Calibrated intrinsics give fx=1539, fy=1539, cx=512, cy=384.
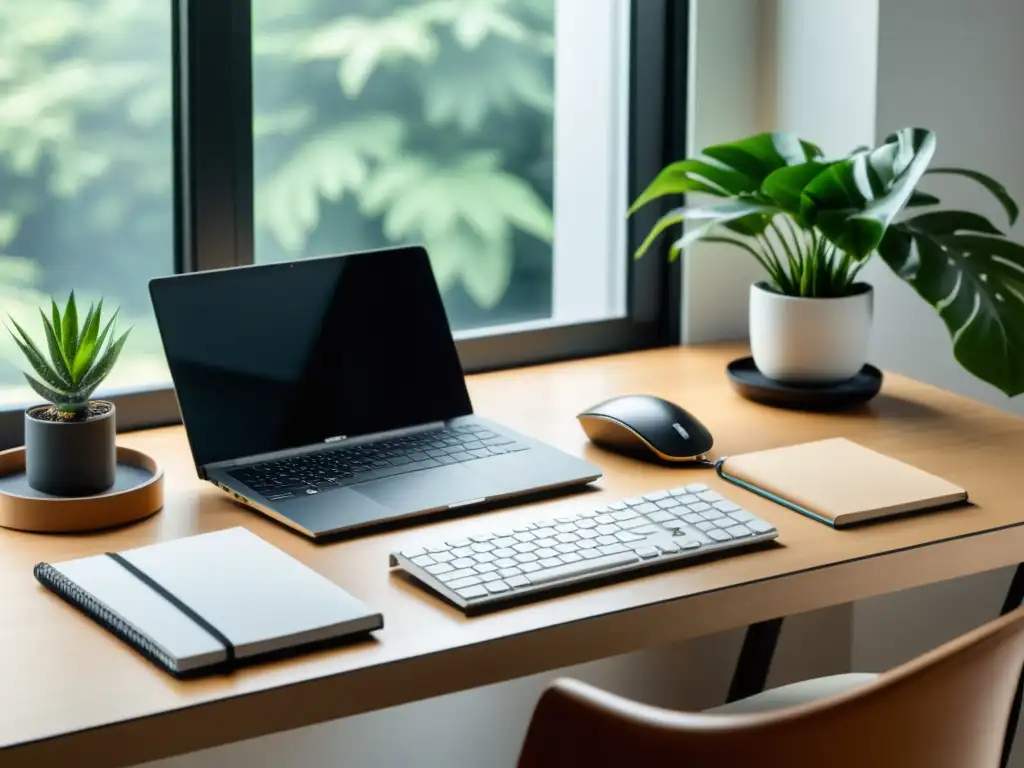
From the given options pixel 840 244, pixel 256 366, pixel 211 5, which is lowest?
pixel 256 366

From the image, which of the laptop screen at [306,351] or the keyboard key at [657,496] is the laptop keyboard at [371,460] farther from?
the keyboard key at [657,496]

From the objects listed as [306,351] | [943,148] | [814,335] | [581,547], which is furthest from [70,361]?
[943,148]

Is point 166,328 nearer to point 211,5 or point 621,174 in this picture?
point 211,5

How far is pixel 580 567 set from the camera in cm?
130

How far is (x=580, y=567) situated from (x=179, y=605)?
0.33 m

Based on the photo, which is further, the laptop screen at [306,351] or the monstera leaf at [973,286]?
the monstera leaf at [973,286]

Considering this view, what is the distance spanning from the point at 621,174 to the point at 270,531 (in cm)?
91

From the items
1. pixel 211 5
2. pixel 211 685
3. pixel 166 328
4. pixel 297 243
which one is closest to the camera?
pixel 211 685

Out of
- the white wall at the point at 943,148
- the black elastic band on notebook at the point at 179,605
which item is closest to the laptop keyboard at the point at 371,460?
the black elastic band on notebook at the point at 179,605

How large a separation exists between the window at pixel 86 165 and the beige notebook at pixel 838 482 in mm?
707

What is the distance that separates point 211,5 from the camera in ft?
5.76

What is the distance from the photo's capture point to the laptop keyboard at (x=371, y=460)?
1.51 m

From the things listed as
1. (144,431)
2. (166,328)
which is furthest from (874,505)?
(144,431)

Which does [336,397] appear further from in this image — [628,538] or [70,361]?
[628,538]
